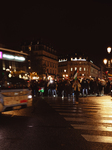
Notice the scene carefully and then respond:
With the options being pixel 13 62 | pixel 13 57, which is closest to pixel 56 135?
pixel 13 62

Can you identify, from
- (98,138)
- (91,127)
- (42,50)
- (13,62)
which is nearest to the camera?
(98,138)

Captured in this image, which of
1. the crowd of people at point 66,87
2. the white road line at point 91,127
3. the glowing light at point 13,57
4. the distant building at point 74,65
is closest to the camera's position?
the white road line at point 91,127

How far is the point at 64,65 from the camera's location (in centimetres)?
12375

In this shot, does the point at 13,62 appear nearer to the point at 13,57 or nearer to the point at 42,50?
the point at 13,57

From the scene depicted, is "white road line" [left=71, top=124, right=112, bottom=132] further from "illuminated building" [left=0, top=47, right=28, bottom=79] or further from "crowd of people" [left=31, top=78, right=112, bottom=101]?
"crowd of people" [left=31, top=78, right=112, bottom=101]

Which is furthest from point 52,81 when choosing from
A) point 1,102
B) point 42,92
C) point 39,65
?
point 39,65

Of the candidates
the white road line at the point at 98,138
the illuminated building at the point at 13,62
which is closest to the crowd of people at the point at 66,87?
the illuminated building at the point at 13,62

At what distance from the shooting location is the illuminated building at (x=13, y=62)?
30.6 feet

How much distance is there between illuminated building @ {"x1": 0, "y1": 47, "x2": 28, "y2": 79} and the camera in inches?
367

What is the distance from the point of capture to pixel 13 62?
388 inches

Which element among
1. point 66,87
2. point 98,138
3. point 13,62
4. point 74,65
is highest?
point 74,65

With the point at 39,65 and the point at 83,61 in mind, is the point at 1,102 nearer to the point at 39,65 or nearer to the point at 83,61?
the point at 39,65

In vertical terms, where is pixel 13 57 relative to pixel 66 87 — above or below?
above

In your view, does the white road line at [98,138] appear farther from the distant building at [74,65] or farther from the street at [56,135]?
the distant building at [74,65]
